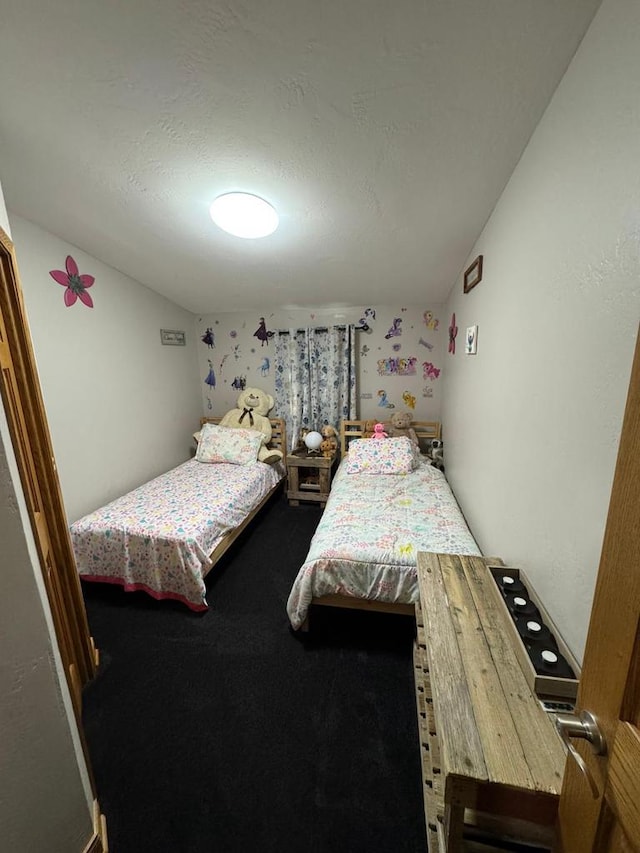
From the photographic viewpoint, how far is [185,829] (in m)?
1.08

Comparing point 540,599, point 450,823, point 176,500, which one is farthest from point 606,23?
point 176,500

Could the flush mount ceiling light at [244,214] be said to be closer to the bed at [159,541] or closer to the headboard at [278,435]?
the bed at [159,541]

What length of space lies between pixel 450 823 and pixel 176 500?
221cm

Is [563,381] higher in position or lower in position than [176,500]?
higher

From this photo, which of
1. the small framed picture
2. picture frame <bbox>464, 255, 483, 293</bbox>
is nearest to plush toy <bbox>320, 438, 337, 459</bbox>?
the small framed picture

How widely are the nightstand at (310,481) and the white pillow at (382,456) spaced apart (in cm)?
41

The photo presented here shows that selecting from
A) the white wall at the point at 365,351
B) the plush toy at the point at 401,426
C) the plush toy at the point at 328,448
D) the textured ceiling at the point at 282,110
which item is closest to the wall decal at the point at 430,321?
the white wall at the point at 365,351

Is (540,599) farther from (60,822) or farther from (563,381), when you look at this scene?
(60,822)

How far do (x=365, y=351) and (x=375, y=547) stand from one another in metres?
2.28

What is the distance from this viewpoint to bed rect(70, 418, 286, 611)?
1968 mm

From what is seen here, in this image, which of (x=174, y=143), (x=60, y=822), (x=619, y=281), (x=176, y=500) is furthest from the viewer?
(x=176, y=500)

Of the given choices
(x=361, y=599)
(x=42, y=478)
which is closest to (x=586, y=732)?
(x=361, y=599)

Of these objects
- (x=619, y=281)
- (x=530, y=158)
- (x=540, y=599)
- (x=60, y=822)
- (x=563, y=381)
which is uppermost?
(x=530, y=158)

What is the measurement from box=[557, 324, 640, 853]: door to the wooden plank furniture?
158mm
